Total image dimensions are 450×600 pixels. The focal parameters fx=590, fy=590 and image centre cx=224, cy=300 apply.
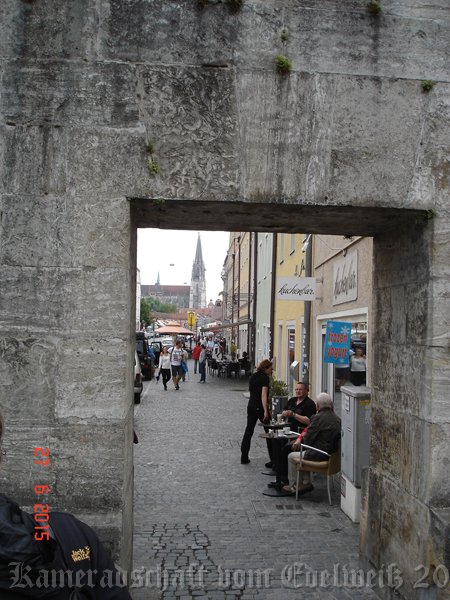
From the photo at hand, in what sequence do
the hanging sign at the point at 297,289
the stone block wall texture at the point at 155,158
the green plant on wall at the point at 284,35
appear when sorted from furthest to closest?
the hanging sign at the point at 297,289 < the green plant on wall at the point at 284,35 < the stone block wall texture at the point at 155,158

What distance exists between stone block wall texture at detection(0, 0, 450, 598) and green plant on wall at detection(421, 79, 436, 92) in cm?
3

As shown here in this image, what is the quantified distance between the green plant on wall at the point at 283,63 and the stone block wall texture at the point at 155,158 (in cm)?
4

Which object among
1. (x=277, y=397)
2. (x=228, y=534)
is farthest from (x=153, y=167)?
(x=277, y=397)

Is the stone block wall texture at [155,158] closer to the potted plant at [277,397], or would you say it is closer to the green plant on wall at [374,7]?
the green plant on wall at [374,7]

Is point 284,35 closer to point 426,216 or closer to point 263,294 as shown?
point 426,216

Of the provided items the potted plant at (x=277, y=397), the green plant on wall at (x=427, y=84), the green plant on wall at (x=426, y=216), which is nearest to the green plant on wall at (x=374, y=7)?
the green plant on wall at (x=427, y=84)

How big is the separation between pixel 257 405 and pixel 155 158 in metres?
6.21

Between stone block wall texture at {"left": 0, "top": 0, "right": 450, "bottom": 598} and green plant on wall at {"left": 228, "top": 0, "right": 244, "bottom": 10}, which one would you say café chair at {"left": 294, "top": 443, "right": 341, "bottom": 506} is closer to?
stone block wall texture at {"left": 0, "top": 0, "right": 450, "bottom": 598}

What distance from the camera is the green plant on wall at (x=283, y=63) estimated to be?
363 cm

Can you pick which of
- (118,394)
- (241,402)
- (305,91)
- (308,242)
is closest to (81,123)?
(305,91)

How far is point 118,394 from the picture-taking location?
3.58 m

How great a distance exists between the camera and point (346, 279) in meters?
10.4

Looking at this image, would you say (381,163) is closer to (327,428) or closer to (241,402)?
(327,428)

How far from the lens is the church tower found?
141750 millimetres
